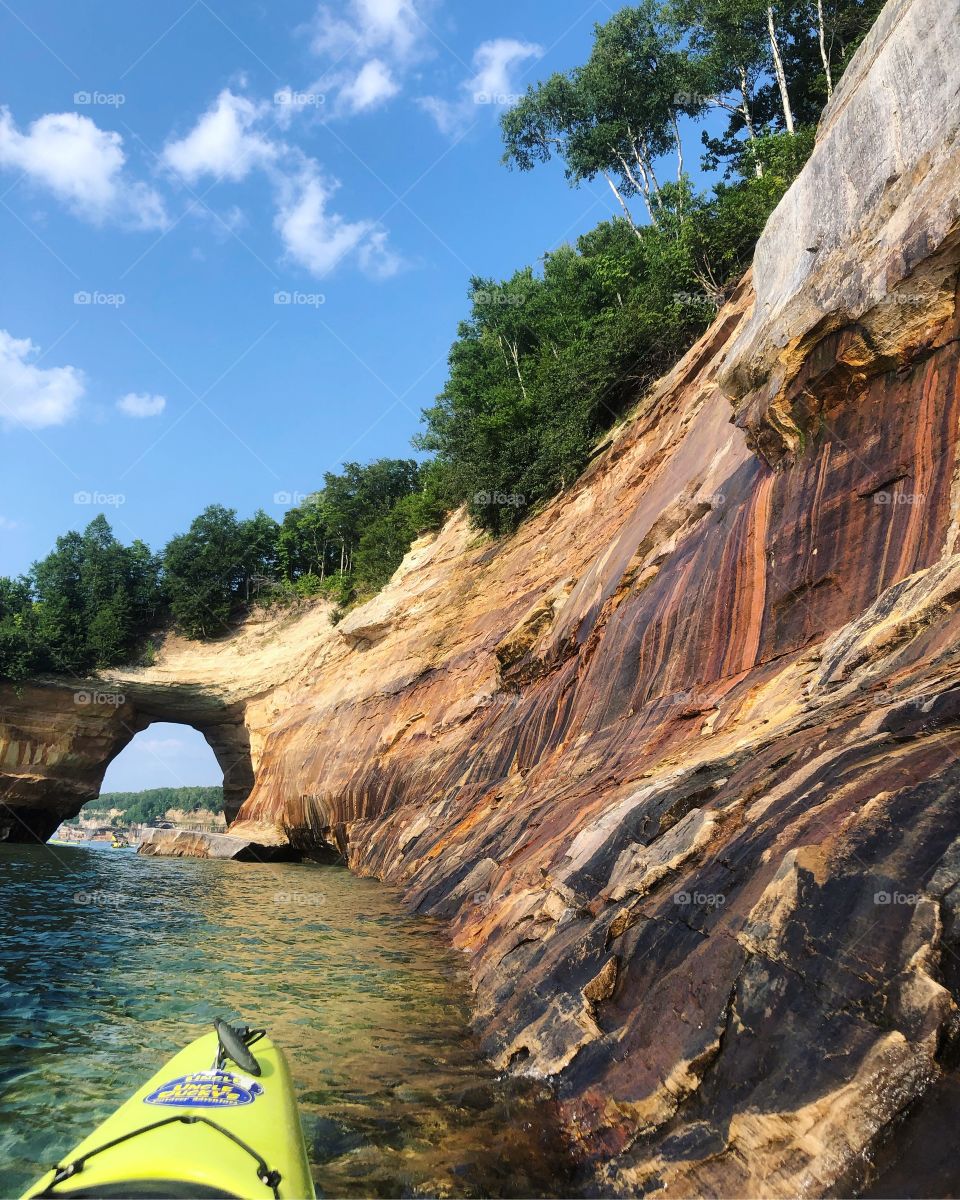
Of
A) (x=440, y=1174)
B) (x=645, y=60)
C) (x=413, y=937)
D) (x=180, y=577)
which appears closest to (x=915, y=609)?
(x=440, y=1174)

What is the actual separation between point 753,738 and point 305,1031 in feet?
16.5

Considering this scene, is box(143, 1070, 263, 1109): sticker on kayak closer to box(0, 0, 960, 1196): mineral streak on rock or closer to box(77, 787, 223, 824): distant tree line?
box(0, 0, 960, 1196): mineral streak on rock

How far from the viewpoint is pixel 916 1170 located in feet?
9.41

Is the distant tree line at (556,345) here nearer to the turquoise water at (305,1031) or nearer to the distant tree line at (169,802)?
the turquoise water at (305,1031)

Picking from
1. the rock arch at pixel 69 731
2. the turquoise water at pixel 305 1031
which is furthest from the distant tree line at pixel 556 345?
the turquoise water at pixel 305 1031

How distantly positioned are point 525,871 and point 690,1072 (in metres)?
5.37

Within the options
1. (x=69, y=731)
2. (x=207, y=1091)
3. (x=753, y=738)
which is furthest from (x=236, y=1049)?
(x=69, y=731)

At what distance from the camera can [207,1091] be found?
4301 millimetres

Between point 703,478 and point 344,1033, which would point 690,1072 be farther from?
point 703,478

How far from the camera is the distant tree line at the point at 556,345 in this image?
23.0m

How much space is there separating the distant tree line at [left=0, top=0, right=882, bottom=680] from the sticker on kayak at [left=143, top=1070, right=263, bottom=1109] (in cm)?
1993

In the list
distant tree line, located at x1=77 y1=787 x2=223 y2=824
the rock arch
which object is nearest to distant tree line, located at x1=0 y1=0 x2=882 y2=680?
the rock arch

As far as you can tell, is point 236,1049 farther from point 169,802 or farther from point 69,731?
point 169,802

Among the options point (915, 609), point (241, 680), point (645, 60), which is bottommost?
point (915, 609)
